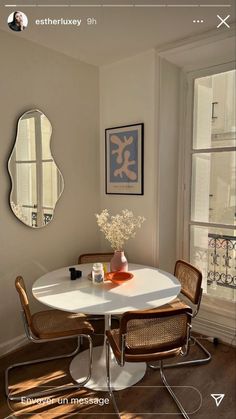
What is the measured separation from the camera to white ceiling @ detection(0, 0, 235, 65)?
1972mm

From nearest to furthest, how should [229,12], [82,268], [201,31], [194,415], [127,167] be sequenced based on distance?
[194,415], [229,12], [201,31], [82,268], [127,167]

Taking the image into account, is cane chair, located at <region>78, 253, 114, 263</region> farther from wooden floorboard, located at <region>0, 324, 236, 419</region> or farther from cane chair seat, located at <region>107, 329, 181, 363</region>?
cane chair seat, located at <region>107, 329, 181, 363</region>

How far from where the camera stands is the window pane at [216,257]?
8.63 ft

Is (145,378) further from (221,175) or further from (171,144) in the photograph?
(171,144)

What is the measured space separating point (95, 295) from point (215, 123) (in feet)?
6.01

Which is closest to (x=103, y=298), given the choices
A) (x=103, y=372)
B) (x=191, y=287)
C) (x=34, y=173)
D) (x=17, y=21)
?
(x=103, y=372)

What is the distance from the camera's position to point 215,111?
8.63ft

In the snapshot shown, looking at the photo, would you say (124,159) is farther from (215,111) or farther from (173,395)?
(173,395)

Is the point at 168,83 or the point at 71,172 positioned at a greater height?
the point at 168,83

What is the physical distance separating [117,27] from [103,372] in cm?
253

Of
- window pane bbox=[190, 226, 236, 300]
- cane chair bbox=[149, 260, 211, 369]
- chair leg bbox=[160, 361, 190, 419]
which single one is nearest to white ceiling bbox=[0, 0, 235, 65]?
window pane bbox=[190, 226, 236, 300]

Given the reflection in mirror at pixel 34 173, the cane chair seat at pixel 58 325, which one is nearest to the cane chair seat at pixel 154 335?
the cane chair seat at pixel 58 325

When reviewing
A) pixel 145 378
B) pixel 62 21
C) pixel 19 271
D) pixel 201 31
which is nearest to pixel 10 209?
pixel 19 271

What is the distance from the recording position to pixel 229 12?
203 centimetres
